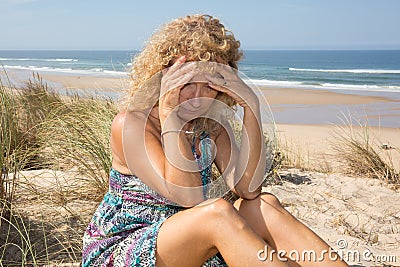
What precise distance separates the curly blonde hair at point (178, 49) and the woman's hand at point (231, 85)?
4 cm

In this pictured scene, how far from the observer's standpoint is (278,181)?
406 cm

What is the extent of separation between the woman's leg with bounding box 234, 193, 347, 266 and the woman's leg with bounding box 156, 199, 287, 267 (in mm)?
301

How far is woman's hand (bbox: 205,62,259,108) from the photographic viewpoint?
2287mm

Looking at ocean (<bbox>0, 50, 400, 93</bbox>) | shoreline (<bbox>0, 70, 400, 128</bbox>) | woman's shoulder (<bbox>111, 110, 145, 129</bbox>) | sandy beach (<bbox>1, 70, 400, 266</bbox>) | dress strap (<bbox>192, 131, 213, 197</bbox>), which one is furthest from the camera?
ocean (<bbox>0, 50, 400, 93</bbox>)

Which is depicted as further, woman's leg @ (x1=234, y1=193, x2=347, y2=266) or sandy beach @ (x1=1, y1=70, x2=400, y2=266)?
sandy beach @ (x1=1, y1=70, x2=400, y2=266)

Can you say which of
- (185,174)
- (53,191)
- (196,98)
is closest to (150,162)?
(185,174)

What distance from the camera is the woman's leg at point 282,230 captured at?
210 centimetres

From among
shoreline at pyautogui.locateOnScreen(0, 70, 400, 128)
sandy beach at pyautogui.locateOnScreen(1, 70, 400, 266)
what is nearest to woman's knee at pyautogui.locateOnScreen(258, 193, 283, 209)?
sandy beach at pyautogui.locateOnScreen(1, 70, 400, 266)

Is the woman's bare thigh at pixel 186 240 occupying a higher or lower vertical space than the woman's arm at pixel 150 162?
lower

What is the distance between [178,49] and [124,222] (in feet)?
2.68

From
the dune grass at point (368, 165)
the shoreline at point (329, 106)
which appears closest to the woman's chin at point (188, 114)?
the dune grass at point (368, 165)

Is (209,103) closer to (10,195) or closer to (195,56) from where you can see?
(195,56)

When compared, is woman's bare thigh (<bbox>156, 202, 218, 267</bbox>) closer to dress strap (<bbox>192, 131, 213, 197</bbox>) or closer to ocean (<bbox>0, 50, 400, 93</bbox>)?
dress strap (<bbox>192, 131, 213, 197</bbox>)

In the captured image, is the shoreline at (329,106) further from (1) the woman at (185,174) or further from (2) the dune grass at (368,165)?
(1) the woman at (185,174)
